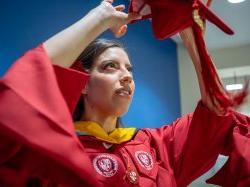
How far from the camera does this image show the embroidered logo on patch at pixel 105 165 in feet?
2.71

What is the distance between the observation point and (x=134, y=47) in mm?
2238

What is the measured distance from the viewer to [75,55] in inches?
27.4

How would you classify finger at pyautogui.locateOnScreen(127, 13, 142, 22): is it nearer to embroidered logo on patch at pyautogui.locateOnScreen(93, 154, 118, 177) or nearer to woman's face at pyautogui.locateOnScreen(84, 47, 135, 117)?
woman's face at pyautogui.locateOnScreen(84, 47, 135, 117)

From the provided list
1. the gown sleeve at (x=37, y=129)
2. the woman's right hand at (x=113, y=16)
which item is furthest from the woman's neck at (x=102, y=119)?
the gown sleeve at (x=37, y=129)

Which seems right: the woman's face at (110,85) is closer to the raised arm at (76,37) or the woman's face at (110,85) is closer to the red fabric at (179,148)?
the red fabric at (179,148)

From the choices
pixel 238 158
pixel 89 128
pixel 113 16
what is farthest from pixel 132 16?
pixel 238 158

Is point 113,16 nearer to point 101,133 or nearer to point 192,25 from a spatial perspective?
point 192,25

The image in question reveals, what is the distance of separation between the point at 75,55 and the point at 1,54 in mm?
584

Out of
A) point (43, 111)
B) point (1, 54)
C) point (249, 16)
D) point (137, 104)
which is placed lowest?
point (137, 104)

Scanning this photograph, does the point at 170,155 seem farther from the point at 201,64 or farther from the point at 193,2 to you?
the point at 193,2

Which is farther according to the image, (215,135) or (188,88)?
(188,88)

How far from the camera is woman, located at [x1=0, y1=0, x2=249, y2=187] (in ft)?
1.82

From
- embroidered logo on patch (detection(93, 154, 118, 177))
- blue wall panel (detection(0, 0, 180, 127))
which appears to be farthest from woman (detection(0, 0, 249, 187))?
blue wall panel (detection(0, 0, 180, 127))

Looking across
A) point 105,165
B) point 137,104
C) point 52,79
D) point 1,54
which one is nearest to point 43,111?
point 52,79
